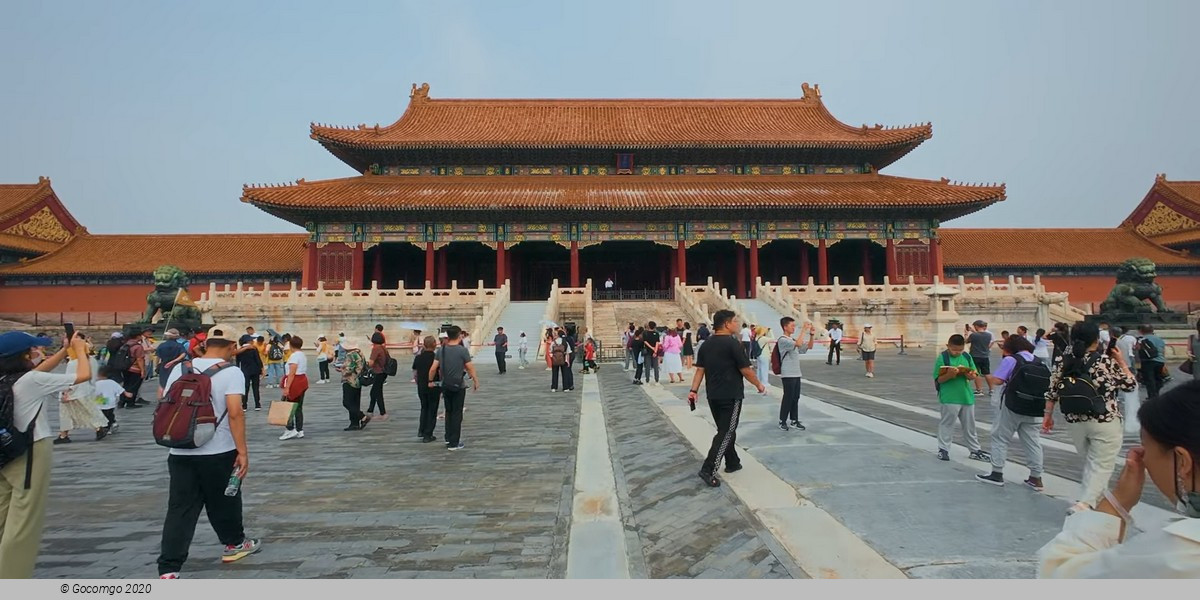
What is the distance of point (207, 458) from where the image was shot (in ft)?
10.6

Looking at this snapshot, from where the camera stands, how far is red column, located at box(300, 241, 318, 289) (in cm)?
2648

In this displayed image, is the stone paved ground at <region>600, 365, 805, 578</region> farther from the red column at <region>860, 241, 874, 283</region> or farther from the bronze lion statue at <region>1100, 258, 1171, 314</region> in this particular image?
the red column at <region>860, 241, 874, 283</region>

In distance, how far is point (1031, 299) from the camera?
22219 millimetres

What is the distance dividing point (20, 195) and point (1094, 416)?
46388mm

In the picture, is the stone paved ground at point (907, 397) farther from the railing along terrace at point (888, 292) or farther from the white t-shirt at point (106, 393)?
the white t-shirt at point (106, 393)

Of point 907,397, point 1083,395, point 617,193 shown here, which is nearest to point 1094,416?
point 1083,395

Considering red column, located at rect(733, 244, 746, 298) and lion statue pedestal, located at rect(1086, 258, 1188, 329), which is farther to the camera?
red column, located at rect(733, 244, 746, 298)

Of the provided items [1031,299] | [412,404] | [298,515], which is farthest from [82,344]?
[1031,299]

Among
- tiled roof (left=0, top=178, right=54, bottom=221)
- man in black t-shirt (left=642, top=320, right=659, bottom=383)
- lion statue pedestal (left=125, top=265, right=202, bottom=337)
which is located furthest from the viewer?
tiled roof (left=0, top=178, right=54, bottom=221)

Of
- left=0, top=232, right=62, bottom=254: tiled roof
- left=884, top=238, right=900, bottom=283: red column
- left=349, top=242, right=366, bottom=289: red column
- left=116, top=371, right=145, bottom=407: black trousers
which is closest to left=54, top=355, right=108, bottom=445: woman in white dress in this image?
left=116, top=371, right=145, bottom=407: black trousers

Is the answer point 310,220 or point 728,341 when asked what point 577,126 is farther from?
point 728,341

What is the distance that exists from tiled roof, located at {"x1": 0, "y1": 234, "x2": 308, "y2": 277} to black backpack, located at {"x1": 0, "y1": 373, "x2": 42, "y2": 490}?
96.5 ft

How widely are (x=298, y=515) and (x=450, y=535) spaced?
4.40 feet

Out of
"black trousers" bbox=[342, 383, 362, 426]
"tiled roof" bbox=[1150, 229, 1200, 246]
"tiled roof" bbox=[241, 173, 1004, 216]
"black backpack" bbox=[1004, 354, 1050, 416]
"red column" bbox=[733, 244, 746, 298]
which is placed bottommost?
"black trousers" bbox=[342, 383, 362, 426]
